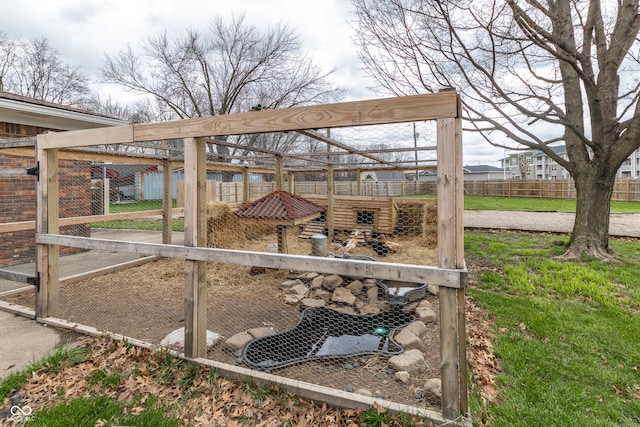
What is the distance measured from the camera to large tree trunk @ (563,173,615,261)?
5.75 m

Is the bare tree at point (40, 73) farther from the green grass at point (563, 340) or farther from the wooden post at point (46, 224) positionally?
the green grass at point (563, 340)

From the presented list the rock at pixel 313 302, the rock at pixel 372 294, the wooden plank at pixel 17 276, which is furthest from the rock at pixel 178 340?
the rock at pixel 372 294

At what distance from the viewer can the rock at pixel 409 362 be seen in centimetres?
251

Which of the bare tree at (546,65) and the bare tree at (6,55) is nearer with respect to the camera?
the bare tree at (546,65)

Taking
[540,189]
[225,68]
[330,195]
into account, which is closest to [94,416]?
[330,195]

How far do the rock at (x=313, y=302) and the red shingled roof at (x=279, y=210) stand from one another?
1.29m

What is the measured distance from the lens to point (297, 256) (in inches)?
87.7

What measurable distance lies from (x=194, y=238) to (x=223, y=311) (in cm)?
176

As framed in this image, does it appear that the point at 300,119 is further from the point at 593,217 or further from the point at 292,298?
the point at 593,217

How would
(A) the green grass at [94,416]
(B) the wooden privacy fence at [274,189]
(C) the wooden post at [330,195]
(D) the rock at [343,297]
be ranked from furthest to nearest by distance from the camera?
(B) the wooden privacy fence at [274,189], (C) the wooden post at [330,195], (D) the rock at [343,297], (A) the green grass at [94,416]

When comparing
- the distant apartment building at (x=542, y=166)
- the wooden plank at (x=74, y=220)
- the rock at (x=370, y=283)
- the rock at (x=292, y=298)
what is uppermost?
the distant apartment building at (x=542, y=166)

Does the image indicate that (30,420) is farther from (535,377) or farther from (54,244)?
(535,377)

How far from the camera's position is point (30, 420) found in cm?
→ 190

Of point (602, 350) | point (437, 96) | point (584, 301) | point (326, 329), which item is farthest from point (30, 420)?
point (584, 301)
